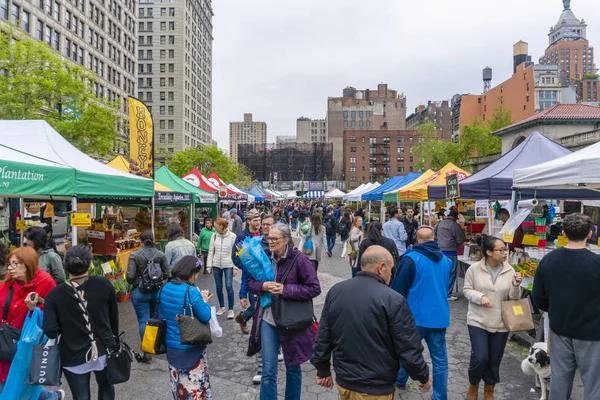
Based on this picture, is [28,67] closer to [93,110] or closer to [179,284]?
[93,110]

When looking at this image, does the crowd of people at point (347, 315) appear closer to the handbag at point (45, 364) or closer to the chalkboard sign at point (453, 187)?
the handbag at point (45, 364)

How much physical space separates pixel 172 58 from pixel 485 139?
203 feet

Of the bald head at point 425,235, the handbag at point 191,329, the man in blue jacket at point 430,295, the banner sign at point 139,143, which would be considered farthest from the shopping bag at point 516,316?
the banner sign at point 139,143

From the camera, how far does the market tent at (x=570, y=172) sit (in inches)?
191

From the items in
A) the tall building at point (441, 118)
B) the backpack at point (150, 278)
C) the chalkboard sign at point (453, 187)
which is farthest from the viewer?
the tall building at point (441, 118)

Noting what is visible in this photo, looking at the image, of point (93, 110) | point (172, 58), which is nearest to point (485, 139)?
point (93, 110)

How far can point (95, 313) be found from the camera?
11.2ft

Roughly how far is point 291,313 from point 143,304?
2668 millimetres

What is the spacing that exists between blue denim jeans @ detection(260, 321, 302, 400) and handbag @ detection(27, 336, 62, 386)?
5.73ft

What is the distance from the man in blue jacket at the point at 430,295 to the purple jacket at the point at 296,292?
1.07 meters

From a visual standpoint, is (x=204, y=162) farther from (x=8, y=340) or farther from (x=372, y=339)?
(x=372, y=339)

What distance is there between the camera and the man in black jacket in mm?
2535

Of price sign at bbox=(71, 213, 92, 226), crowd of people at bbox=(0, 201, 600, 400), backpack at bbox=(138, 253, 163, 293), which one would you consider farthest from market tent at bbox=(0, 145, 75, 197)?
backpack at bbox=(138, 253, 163, 293)

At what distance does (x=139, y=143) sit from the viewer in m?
10.2
